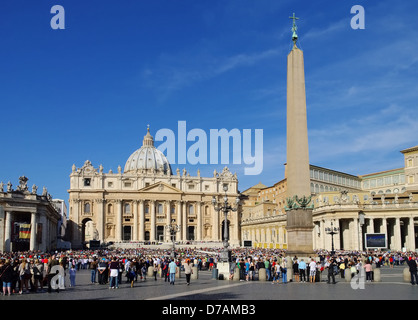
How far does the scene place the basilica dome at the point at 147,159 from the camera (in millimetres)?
111419

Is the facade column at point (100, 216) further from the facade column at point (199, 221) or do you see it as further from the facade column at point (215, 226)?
the facade column at point (215, 226)

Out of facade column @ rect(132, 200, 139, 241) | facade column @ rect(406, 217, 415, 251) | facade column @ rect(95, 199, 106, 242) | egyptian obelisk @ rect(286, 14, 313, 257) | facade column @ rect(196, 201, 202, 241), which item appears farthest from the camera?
facade column @ rect(196, 201, 202, 241)

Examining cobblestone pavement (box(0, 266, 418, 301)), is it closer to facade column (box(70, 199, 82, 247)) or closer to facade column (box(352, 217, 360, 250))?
facade column (box(352, 217, 360, 250))

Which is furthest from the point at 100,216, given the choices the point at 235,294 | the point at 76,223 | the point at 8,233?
the point at 235,294

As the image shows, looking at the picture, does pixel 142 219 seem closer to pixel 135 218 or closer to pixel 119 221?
pixel 135 218

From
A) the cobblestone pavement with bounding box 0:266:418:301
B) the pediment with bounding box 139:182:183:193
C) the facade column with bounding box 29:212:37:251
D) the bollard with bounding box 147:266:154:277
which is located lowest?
the bollard with bounding box 147:266:154:277

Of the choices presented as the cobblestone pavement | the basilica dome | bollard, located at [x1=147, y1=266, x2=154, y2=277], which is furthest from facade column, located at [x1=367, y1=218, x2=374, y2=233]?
the basilica dome

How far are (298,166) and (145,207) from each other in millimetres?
67149

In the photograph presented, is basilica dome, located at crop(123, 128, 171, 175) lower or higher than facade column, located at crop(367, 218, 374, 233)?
higher

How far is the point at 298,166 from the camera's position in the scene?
62.8 ft

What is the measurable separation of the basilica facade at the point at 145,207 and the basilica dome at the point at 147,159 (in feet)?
75.5

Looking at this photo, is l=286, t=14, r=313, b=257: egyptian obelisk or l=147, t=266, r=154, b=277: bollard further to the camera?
l=147, t=266, r=154, b=277: bollard

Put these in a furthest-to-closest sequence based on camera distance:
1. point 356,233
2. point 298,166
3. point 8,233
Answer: point 356,233
point 8,233
point 298,166

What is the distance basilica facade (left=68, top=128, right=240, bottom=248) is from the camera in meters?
80.5
